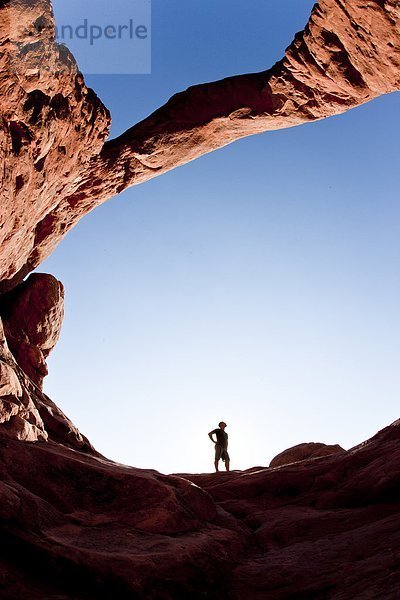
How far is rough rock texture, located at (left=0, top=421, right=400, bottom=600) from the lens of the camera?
17.7ft

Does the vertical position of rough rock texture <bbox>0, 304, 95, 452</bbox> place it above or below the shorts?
below

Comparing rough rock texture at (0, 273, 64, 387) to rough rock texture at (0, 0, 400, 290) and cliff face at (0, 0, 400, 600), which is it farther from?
rough rock texture at (0, 0, 400, 290)

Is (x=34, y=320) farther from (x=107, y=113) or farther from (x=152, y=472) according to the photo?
(x=152, y=472)

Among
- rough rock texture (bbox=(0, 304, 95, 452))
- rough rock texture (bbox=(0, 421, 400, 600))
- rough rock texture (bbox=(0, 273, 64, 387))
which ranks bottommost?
rough rock texture (bbox=(0, 421, 400, 600))

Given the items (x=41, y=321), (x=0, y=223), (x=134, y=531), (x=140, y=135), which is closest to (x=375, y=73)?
(x=140, y=135)

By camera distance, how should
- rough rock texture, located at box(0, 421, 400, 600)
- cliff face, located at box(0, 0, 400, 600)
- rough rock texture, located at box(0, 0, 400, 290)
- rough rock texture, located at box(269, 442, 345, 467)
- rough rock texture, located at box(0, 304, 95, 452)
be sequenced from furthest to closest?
rough rock texture, located at box(269, 442, 345, 467) → rough rock texture, located at box(0, 0, 400, 290) → rough rock texture, located at box(0, 304, 95, 452) → cliff face, located at box(0, 0, 400, 600) → rough rock texture, located at box(0, 421, 400, 600)

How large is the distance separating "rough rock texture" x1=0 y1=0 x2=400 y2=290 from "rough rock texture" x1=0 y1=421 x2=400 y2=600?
5.74 m

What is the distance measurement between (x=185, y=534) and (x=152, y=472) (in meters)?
2.50

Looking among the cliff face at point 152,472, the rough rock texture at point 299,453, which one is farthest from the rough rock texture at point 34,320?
the rough rock texture at point 299,453

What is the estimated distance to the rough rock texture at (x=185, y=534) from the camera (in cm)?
541

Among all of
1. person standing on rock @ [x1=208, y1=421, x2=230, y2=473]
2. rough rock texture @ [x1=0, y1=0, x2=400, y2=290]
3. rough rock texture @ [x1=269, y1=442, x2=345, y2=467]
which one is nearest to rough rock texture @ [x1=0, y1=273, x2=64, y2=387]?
rough rock texture @ [x1=0, y1=0, x2=400, y2=290]

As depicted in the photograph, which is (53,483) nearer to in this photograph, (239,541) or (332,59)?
(239,541)

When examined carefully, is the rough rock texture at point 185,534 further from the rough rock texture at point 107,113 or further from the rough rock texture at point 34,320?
the rough rock texture at point 34,320

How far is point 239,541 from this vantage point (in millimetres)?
8031
